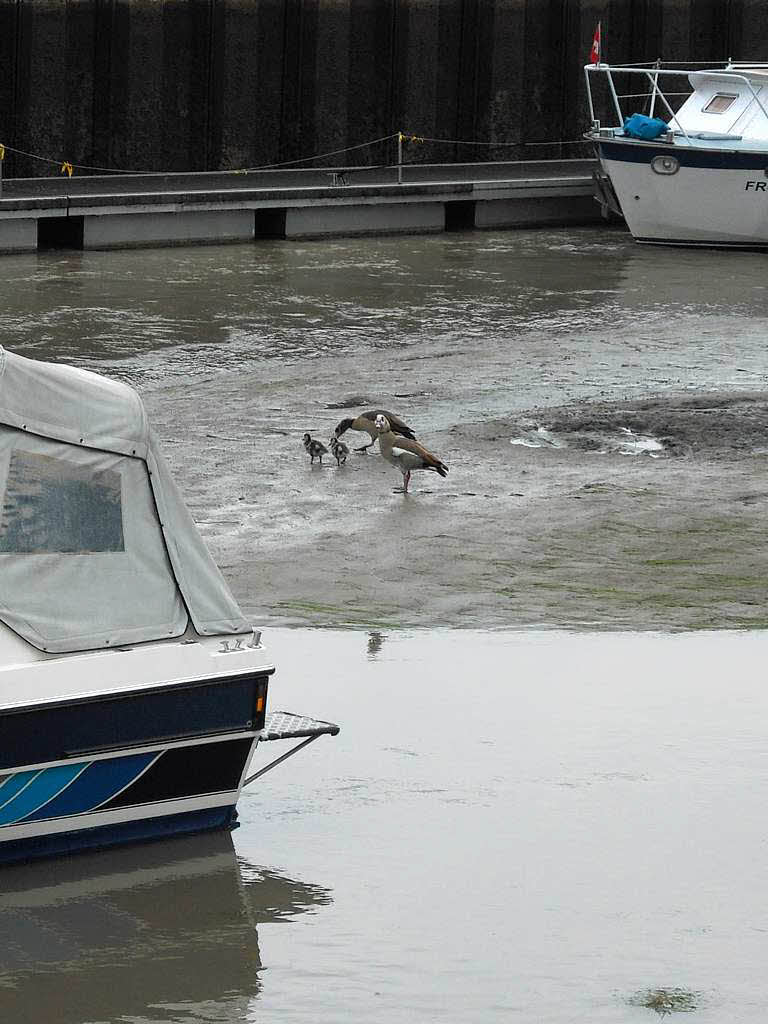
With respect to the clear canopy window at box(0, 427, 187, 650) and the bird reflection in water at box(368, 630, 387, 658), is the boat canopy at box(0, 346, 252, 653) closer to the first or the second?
the clear canopy window at box(0, 427, 187, 650)

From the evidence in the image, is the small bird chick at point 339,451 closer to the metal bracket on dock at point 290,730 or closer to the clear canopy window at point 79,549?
the metal bracket on dock at point 290,730

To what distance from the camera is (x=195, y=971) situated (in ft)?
20.1

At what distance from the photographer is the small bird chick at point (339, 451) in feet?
42.7

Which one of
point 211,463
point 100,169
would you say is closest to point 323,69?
point 100,169

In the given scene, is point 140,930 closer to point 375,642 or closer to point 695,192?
point 375,642

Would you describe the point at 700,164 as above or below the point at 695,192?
above

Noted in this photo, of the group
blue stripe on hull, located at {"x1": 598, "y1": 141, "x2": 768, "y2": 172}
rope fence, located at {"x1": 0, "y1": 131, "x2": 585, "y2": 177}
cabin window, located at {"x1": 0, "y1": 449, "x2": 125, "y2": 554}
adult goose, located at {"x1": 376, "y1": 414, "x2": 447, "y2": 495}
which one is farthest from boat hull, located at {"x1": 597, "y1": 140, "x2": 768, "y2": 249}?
cabin window, located at {"x1": 0, "y1": 449, "x2": 125, "y2": 554}

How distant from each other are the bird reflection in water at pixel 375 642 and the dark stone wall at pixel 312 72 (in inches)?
746

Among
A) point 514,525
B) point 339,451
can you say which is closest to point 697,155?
point 339,451

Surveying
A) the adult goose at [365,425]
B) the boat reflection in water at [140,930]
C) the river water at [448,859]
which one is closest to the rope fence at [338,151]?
the adult goose at [365,425]

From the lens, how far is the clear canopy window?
261 inches

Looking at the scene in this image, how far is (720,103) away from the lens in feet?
91.4

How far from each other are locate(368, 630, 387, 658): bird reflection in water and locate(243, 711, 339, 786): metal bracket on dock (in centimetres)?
172

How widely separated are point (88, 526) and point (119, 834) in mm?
1201
